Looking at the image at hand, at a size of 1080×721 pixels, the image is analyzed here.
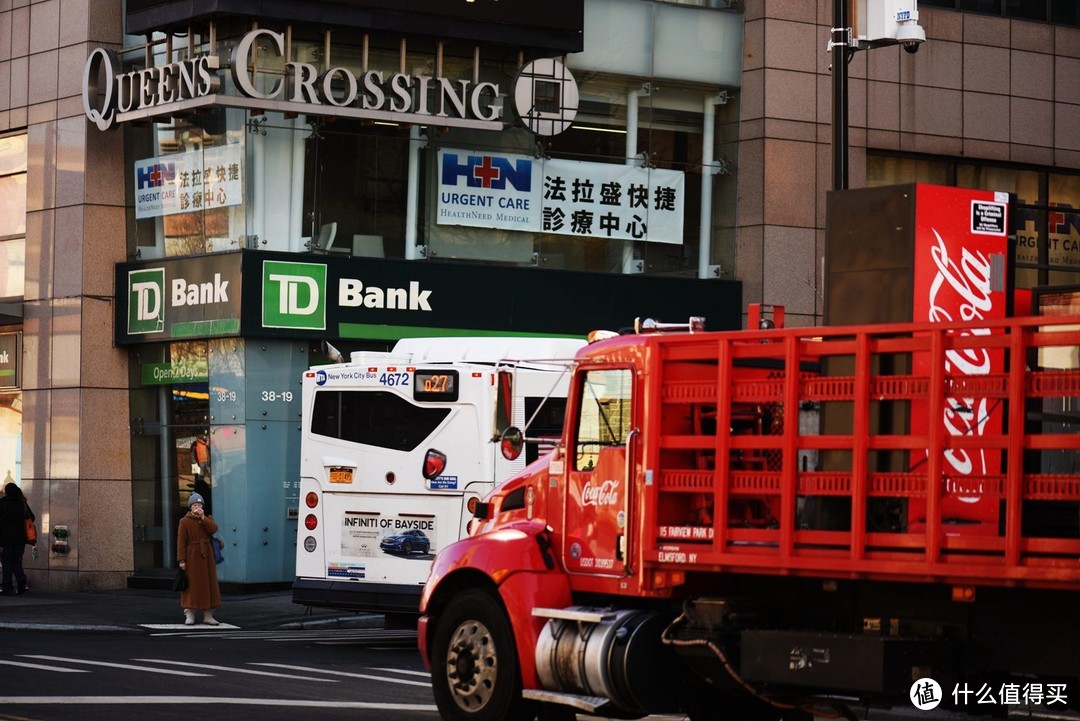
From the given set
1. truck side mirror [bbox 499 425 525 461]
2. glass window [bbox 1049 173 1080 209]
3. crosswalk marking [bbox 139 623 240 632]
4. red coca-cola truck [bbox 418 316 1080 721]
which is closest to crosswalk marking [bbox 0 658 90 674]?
red coca-cola truck [bbox 418 316 1080 721]

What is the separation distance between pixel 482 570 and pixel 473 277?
17.0 metres

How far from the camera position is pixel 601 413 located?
37.7 feet

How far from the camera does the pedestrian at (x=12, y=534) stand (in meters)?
27.9

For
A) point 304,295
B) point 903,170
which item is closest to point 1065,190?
point 903,170

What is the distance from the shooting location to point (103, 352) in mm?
29109

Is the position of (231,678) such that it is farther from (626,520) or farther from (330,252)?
(330,252)

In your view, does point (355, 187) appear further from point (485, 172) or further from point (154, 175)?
point (154, 175)

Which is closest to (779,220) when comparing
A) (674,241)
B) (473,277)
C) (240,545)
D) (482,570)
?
(674,241)

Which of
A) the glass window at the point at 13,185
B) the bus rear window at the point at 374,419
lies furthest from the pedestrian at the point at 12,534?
the bus rear window at the point at 374,419

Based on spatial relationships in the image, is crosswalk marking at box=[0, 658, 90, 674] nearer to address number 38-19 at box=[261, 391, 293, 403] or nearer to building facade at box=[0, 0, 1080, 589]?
building facade at box=[0, 0, 1080, 589]

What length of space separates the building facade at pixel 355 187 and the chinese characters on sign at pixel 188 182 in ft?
0.17

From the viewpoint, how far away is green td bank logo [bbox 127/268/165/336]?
93.7 feet

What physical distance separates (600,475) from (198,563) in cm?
1188

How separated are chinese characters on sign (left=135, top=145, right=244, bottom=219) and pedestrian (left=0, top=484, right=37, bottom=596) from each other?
4.93 m
